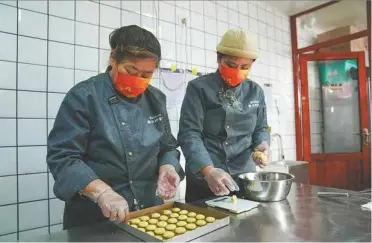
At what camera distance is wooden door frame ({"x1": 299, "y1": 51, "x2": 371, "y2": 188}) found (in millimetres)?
3498

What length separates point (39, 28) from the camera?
5.56 feet

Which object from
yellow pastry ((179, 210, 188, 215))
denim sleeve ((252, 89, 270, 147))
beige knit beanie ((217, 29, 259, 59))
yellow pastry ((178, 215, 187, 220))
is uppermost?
beige knit beanie ((217, 29, 259, 59))

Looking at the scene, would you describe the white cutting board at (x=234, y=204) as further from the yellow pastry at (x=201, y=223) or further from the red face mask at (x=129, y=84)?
the red face mask at (x=129, y=84)

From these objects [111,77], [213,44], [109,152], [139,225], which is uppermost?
[213,44]

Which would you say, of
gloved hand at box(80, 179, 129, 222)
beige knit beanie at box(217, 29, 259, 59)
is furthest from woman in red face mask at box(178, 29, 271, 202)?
gloved hand at box(80, 179, 129, 222)

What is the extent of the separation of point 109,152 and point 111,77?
30 centimetres


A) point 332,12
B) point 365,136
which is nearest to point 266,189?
point 365,136

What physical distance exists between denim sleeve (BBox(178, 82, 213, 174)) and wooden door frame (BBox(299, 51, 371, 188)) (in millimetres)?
2672

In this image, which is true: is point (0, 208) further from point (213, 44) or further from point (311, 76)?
point (311, 76)

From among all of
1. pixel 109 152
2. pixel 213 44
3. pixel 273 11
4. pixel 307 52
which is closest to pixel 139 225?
pixel 109 152

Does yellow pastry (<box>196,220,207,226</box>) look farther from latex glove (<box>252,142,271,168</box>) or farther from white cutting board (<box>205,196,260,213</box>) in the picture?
latex glove (<box>252,142,271,168</box>)

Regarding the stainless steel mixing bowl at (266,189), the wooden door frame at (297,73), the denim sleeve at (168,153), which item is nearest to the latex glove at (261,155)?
the stainless steel mixing bowl at (266,189)

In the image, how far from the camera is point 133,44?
101 centimetres

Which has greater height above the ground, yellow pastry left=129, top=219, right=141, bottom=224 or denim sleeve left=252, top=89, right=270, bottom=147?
denim sleeve left=252, top=89, right=270, bottom=147
